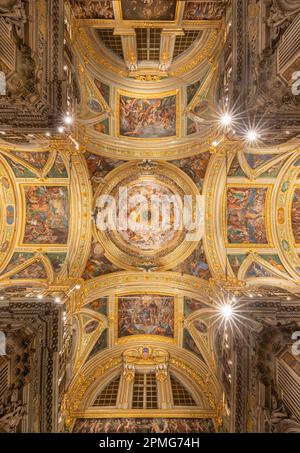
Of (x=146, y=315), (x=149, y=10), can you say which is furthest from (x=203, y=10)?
(x=146, y=315)

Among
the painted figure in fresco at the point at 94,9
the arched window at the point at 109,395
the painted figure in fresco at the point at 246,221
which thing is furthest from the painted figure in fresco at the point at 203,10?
the arched window at the point at 109,395

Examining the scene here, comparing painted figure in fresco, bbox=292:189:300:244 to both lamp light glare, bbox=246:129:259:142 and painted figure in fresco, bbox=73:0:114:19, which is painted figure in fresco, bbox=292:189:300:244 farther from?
painted figure in fresco, bbox=73:0:114:19

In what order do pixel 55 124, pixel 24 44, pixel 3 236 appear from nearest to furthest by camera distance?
1. pixel 24 44
2. pixel 55 124
3. pixel 3 236

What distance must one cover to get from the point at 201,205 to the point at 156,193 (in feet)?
7.78

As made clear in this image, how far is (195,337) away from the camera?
1652cm

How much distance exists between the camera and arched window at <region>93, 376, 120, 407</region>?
1548 centimetres

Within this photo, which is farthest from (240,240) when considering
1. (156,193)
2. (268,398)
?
(268,398)

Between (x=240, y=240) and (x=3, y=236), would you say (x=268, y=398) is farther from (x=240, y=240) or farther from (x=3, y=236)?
(x=3, y=236)

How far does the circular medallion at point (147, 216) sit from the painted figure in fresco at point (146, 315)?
5.85 ft

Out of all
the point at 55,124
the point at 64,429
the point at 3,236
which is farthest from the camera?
the point at 3,236

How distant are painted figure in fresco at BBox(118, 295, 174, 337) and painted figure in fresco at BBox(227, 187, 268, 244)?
478cm

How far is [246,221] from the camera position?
16.0m

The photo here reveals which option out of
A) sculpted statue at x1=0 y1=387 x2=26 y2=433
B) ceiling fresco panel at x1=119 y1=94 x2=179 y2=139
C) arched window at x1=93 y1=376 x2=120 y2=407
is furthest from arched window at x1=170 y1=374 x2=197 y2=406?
ceiling fresco panel at x1=119 y1=94 x2=179 y2=139

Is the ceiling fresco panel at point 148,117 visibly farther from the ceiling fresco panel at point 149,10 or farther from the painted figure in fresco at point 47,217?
the painted figure in fresco at point 47,217
